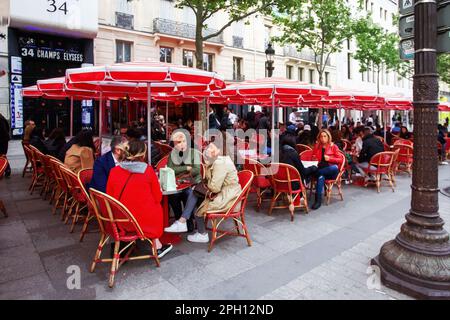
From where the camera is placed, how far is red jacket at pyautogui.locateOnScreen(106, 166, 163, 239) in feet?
11.5

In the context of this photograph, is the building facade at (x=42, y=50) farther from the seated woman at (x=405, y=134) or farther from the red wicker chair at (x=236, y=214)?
the seated woman at (x=405, y=134)

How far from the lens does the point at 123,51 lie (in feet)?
63.3

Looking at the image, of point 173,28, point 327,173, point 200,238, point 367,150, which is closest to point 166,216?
point 200,238

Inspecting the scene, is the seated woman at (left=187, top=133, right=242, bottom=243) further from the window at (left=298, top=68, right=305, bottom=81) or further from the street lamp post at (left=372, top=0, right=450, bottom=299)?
the window at (left=298, top=68, right=305, bottom=81)

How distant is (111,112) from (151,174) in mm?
16963

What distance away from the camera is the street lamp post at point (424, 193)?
3.13 m

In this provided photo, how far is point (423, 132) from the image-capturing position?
3240 mm

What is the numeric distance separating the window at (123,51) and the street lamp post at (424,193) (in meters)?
18.4

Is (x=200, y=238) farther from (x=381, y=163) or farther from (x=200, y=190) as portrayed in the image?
(x=381, y=163)

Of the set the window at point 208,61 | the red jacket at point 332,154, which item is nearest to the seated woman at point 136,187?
the red jacket at point 332,154

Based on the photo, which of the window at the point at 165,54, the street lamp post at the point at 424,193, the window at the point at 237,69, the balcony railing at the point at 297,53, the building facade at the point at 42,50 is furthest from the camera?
the balcony railing at the point at 297,53

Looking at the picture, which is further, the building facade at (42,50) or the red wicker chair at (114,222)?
the building facade at (42,50)

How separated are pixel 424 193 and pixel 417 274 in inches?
31.4

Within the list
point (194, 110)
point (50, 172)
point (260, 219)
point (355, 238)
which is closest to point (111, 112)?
point (194, 110)
